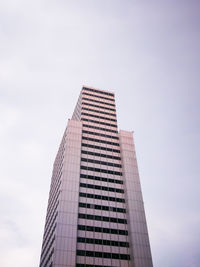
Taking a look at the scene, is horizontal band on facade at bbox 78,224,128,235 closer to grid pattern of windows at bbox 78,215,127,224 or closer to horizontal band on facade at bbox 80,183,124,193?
grid pattern of windows at bbox 78,215,127,224

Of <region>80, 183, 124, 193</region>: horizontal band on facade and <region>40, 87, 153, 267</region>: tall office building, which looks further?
<region>80, 183, 124, 193</region>: horizontal band on facade

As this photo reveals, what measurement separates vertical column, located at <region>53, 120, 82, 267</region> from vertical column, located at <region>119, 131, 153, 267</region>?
58.7 ft

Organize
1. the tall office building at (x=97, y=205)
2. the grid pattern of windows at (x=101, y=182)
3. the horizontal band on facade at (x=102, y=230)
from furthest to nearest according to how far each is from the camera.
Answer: the grid pattern of windows at (x=101, y=182) → the horizontal band on facade at (x=102, y=230) → the tall office building at (x=97, y=205)

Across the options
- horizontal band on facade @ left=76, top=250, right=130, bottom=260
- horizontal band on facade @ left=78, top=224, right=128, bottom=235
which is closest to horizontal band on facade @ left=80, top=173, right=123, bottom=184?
horizontal band on facade @ left=78, top=224, right=128, bottom=235

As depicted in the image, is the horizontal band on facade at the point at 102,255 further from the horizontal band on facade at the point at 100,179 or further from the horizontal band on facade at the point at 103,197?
the horizontal band on facade at the point at 100,179

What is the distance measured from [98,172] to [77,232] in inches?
922

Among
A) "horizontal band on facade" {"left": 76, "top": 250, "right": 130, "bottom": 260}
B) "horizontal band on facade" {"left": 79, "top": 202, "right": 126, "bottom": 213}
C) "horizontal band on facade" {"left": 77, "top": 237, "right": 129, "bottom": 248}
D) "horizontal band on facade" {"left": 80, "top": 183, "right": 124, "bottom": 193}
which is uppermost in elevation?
"horizontal band on facade" {"left": 80, "top": 183, "right": 124, "bottom": 193}

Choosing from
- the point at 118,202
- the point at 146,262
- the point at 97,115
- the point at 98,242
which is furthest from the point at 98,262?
the point at 97,115

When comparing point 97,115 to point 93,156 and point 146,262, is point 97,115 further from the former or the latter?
point 146,262

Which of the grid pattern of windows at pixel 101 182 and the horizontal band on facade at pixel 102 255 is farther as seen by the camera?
the grid pattern of windows at pixel 101 182

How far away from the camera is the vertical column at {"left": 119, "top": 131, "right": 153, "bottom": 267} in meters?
71.5

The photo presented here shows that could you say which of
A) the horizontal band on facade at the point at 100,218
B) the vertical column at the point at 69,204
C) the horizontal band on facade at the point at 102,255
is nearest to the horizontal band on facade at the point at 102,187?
the vertical column at the point at 69,204

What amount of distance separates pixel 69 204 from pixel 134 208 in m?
22.1

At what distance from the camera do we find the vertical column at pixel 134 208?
7150 cm
